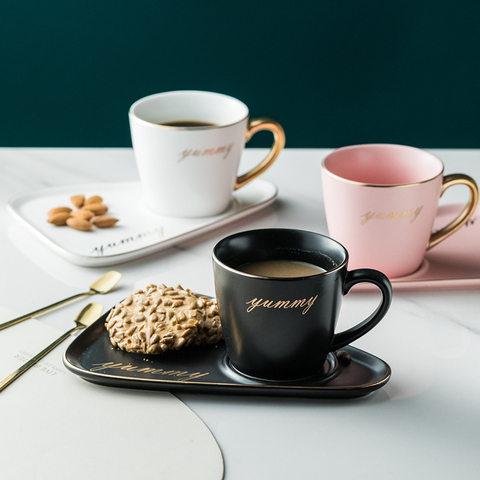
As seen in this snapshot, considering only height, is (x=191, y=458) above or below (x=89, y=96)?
above

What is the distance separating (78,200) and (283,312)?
0.60 meters

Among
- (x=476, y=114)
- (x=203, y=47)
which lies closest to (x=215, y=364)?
(x=203, y=47)

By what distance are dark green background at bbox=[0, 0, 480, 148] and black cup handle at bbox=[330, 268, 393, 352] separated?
197cm

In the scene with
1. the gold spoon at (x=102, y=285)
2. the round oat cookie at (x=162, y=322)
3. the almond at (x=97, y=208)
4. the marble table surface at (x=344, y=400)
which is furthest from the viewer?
the almond at (x=97, y=208)

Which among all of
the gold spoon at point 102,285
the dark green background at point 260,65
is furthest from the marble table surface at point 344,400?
the dark green background at point 260,65

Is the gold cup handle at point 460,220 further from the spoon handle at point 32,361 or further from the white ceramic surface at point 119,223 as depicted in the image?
the spoon handle at point 32,361

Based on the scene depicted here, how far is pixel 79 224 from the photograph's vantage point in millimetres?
910

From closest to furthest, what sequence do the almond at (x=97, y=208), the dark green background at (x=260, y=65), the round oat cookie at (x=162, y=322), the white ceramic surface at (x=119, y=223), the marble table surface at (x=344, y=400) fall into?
the marble table surface at (x=344, y=400) → the round oat cookie at (x=162, y=322) → the white ceramic surface at (x=119, y=223) → the almond at (x=97, y=208) → the dark green background at (x=260, y=65)

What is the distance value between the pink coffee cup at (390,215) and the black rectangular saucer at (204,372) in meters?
0.21

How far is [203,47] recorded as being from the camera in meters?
2.33

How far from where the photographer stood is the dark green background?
7.54ft

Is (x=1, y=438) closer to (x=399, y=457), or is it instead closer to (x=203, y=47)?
(x=399, y=457)

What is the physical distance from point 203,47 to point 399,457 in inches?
83.1

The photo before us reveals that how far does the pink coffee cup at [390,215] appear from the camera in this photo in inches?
28.9
